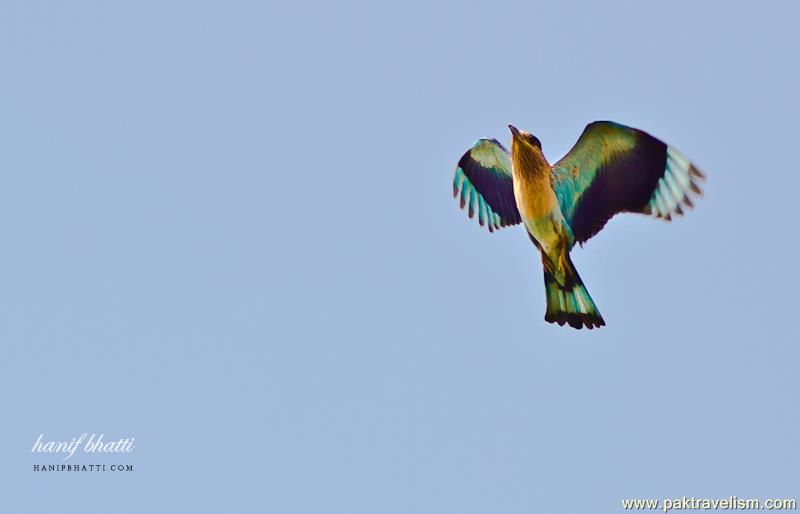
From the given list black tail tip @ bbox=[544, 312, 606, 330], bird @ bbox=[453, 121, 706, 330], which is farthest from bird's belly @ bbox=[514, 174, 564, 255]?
black tail tip @ bbox=[544, 312, 606, 330]

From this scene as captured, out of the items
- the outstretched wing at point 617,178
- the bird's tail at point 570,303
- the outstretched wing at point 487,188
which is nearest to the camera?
the outstretched wing at point 617,178

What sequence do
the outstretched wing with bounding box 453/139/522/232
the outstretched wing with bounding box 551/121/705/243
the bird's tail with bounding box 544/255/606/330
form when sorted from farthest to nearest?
1. the outstretched wing with bounding box 453/139/522/232
2. the bird's tail with bounding box 544/255/606/330
3. the outstretched wing with bounding box 551/121/705/243

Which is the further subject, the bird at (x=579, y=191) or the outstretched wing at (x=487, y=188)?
the outstretched wing at (x=487, y=188)

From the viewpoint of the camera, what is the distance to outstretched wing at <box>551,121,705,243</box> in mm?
19406

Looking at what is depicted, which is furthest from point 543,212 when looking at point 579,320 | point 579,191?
point 579,320

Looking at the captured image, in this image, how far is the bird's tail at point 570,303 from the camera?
65.3ft

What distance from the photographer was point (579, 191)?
20.1m

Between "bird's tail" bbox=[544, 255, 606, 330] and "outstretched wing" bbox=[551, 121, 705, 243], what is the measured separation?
1.60 ft

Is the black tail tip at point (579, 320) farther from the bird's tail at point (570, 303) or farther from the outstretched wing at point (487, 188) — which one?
the outstretched wing at point (487, 188)

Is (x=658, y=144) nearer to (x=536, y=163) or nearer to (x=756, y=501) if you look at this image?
(x=536, y=163)

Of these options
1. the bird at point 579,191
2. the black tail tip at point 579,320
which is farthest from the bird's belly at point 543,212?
the black tail tip at point 579,320

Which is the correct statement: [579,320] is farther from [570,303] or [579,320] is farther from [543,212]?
[543,212]

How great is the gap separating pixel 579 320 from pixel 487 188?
90.7 inches

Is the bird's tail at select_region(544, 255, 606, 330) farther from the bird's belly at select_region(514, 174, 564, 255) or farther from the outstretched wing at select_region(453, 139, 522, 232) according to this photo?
the outstretched wing at select_region(453, 139, 522, 232)
